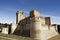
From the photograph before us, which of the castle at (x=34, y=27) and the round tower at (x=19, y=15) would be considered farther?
the round tower at (x=19, y=15)

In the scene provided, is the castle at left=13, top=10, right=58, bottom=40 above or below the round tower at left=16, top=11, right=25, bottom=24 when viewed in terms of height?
below

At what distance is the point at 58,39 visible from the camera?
23.2m

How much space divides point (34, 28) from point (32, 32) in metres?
0.79

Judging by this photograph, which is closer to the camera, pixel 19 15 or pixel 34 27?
pixel 34 27

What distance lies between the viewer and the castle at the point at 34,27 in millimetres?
18516

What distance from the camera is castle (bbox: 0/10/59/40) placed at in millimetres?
18516

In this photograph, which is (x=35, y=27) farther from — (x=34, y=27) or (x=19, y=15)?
(x=19, y=15)

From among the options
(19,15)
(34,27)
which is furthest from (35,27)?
(19,15)

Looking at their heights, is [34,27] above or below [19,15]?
below

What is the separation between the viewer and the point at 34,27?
60.6 feet

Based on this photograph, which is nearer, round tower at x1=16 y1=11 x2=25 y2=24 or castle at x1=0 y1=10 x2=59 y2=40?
castle at x1=0 y1=10 x2=59 y2=40

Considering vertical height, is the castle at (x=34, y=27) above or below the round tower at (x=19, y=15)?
below

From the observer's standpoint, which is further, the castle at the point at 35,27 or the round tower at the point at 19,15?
the round tower at the point at 19,15

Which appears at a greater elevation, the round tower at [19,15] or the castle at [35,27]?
the round tower at [19,15]
